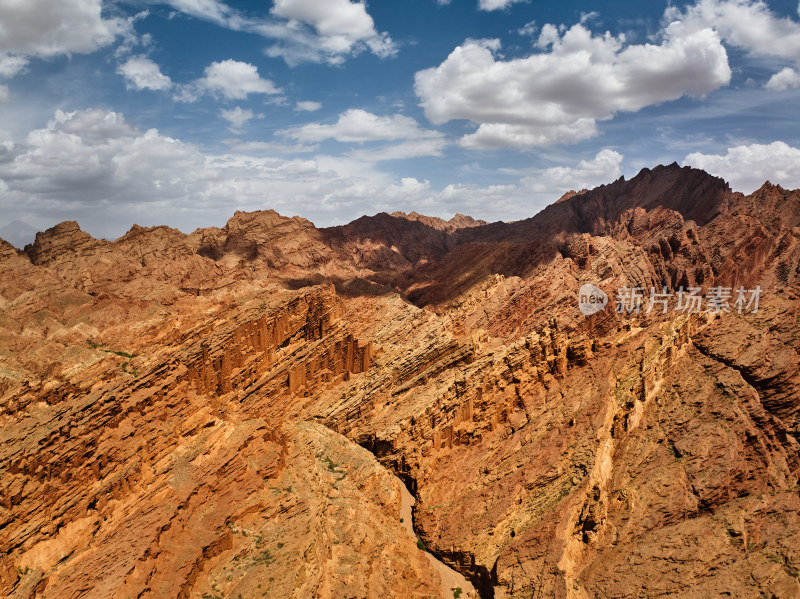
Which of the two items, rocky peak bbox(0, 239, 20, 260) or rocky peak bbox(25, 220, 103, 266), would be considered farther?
rocky peak bbox(25, 220, 103, 266)

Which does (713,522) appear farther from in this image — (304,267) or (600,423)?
(304,267)

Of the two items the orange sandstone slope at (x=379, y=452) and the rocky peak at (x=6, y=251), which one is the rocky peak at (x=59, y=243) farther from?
the orange sandstone slope at (x=379, y=452)

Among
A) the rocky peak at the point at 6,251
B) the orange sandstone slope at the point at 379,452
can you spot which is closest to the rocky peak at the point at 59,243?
the rocky peak at the point at 6,251

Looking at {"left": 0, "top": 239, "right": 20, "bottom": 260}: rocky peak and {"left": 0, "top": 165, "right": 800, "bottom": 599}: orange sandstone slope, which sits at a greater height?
{"left": 0, "top": 239, "right": 20, "bottom": 260}: rocky peak

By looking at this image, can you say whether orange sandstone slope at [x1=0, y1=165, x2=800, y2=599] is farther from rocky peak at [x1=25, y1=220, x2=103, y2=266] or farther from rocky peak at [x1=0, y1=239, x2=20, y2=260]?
rocky peak at [x1=25, y1=220, x2=103, y2=266]

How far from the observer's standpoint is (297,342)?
51.7 meters

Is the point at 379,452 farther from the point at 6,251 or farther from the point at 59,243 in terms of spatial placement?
the point at 59,243

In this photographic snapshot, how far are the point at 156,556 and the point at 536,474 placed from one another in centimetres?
2156

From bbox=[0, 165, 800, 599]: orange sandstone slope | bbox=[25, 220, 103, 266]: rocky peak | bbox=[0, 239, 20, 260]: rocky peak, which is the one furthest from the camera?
bbox=[25, 220, 103, 266]: rocky peak

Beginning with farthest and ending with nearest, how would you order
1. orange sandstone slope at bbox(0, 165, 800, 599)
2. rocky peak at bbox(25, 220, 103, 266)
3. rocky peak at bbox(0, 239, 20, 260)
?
rocky peak at bbox(25, 220, 103, 266) < rocky peak at bbox(0, 239, 20, 260) < orange sandstone slope at bbox(0, 165, 800, 599)

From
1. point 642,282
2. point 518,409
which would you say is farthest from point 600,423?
point 642,282

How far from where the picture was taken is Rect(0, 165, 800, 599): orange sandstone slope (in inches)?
1092

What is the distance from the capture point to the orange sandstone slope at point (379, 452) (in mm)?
27734

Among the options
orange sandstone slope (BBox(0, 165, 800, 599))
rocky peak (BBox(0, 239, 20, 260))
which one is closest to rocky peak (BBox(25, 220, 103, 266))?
rocky peak (BBox(0, 239, 20, 260))
